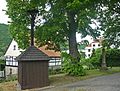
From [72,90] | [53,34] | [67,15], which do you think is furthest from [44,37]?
[72,90]

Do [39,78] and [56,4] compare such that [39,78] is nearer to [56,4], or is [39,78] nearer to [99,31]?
[56,4]

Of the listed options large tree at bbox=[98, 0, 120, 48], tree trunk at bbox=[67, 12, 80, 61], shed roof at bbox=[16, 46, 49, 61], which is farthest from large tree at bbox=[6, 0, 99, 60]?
shed roof at bbox=[16, 46, 49, 61]

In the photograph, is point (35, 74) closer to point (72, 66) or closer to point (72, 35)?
point (72, 66)

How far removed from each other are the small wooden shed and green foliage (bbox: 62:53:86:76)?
18.4 feet

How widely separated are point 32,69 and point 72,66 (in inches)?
267

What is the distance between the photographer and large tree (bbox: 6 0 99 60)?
2739 centimetres

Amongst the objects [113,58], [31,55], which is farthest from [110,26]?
[31,55]

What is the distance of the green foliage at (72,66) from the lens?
26266 mm

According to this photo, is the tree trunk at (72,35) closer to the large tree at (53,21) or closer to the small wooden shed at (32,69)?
the large tree at (53,21)

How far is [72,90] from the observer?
701 inches

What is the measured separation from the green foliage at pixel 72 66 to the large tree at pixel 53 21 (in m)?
0.87

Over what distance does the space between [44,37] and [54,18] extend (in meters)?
1.93

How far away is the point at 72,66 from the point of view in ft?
87.2

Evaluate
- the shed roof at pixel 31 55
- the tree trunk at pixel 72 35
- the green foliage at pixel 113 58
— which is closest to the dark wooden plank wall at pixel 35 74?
the shed roof at pixel 31 55
